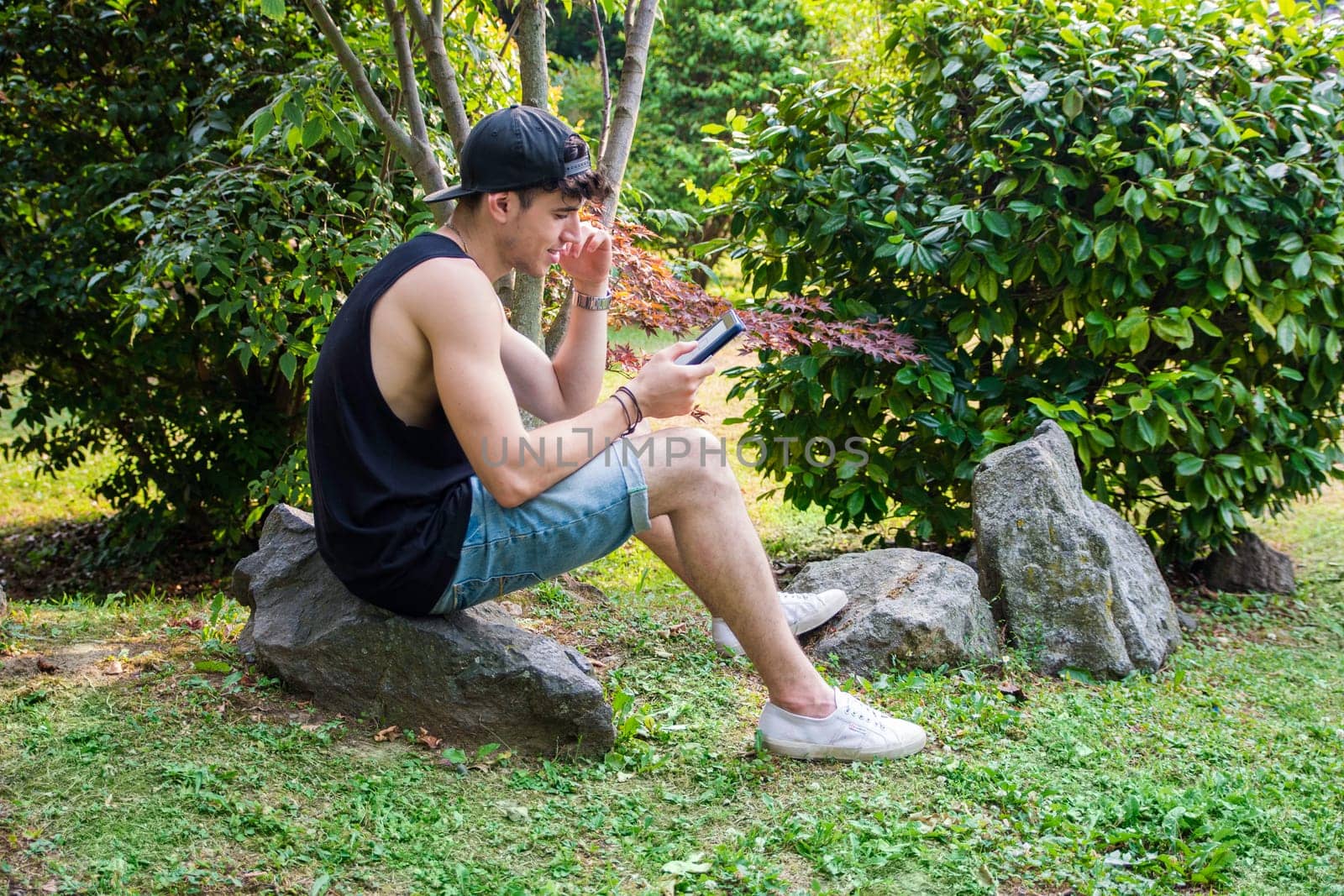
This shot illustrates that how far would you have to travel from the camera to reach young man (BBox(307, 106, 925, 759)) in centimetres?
241

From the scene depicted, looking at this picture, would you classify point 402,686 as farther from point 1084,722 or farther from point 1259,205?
point 1259,205

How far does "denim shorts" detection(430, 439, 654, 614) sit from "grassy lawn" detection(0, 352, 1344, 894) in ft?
1.56

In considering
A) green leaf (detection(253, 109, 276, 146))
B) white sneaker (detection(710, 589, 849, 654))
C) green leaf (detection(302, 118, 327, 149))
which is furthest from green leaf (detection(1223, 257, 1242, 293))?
green leaf (detection(253, 109, 276, 146))

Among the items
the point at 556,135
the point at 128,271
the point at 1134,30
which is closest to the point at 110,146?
the point at 128,271

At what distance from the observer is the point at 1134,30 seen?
431cm

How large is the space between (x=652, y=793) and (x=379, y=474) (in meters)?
0.97

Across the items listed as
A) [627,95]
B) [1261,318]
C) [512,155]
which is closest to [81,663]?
[512,155]

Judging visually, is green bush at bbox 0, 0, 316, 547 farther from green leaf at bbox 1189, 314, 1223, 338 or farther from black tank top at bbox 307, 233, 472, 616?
green leaf at bbox 1189, 314, 1223, 338

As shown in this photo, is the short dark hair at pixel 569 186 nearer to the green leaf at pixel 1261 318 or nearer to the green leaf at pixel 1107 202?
the green leaf at pixel 1107 202

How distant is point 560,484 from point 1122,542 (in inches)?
97.3

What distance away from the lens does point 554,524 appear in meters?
2.49

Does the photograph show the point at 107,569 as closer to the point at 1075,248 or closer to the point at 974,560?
the point at 974,560

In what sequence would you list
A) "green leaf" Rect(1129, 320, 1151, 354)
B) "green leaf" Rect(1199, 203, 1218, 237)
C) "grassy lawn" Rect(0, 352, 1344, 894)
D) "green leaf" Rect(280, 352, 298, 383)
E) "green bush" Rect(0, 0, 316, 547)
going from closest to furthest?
"grassy lawn" Rect(0, 352, 1344, 894)
"green leaf" Rect(280, 352, 298, 383)
"green leaf" Rect(1199, 203, 1218, 237)
"green leaf" Rect(1129, 320, 1151, 354)
"green bush" Rect(0, 0, 316, 547)

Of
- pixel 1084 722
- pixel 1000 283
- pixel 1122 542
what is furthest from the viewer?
pixel 1000 283
